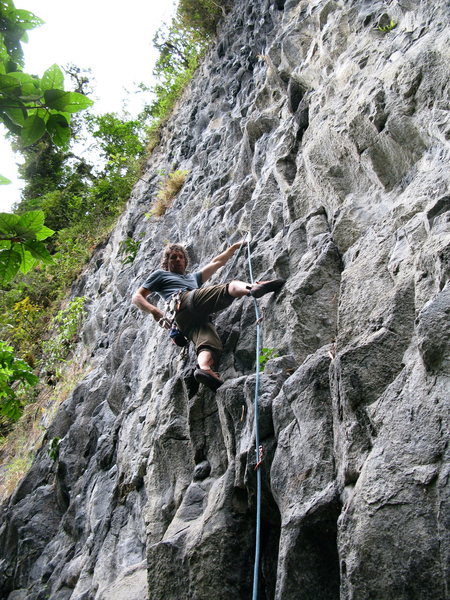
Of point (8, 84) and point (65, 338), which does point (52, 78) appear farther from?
point (65, 338)

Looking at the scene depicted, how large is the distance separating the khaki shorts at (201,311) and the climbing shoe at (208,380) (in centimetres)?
61

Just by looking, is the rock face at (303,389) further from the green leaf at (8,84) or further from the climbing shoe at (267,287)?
the green leaf at (8,84)

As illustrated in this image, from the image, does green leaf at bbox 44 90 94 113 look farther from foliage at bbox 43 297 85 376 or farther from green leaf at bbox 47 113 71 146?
foliage at bbox 43 297 85 376

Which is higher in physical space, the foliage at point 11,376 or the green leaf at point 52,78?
the green leaf at point 52,78

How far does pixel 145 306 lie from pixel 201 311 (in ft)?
3.26

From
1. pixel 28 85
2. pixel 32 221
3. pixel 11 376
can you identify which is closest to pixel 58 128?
pixel 28 85

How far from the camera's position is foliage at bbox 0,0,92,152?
2695 mm

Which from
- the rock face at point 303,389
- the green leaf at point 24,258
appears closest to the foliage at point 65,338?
the rock face at point 303,389

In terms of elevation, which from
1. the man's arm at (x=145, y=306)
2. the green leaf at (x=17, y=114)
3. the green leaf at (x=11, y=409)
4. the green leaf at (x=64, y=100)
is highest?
the man's arm at (x=145, y=306)

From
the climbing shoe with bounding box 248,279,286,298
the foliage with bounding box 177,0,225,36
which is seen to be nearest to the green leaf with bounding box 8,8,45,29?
the climbing shoe with bounding box 248,279,286,298

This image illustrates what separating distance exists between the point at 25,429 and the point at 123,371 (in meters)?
4.89

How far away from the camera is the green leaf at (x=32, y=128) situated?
2.76 m

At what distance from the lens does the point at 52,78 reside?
2684 mm

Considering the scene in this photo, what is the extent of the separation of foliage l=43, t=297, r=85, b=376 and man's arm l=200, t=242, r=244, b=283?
248 inches
